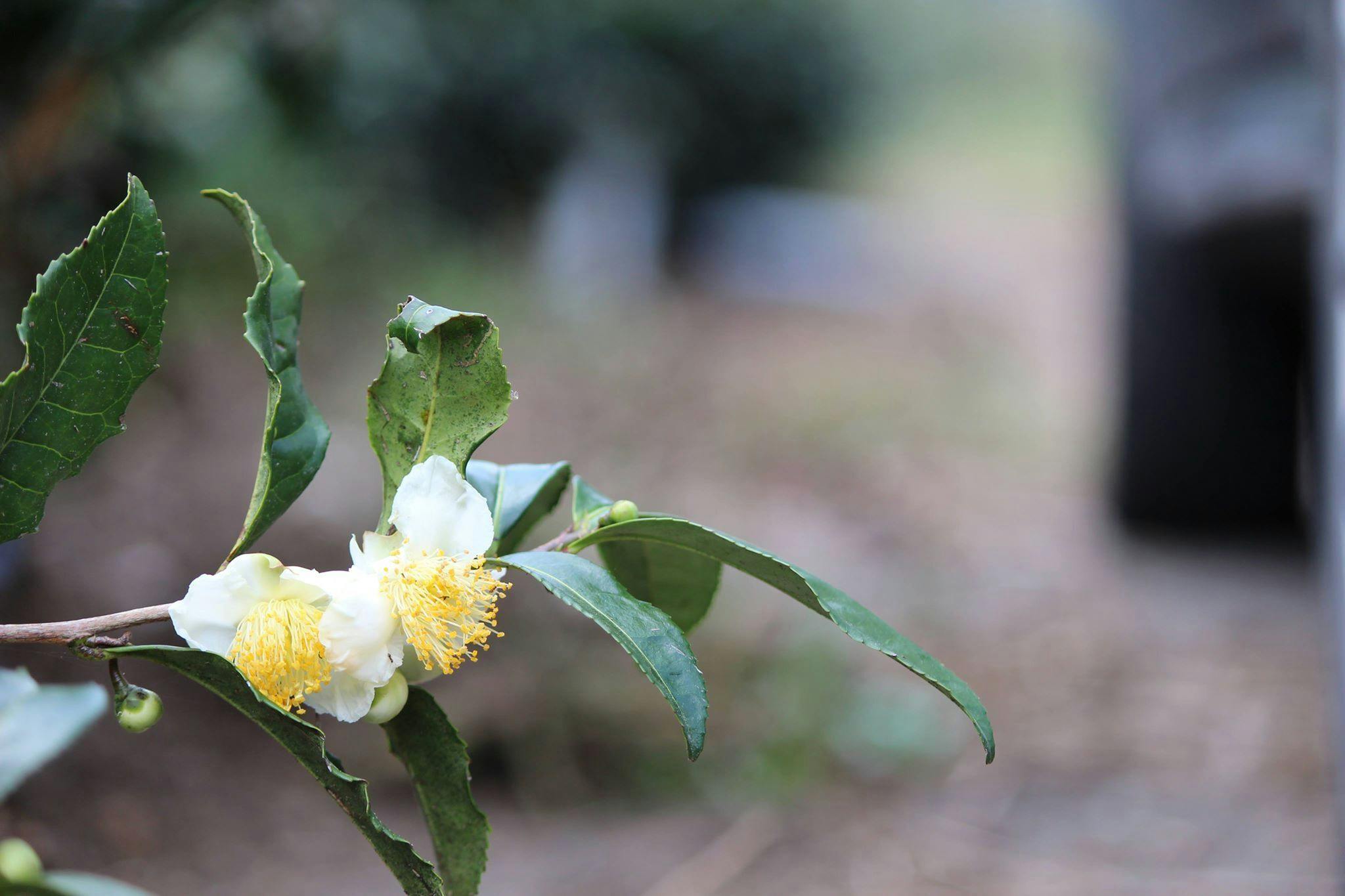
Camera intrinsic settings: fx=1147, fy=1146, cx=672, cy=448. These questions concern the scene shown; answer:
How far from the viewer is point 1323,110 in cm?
164

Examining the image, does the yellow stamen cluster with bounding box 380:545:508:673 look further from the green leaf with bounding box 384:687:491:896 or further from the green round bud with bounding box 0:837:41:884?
the green round bud with bounding box 0:837:41:884

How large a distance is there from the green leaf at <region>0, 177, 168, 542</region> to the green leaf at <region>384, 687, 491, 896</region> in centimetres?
16

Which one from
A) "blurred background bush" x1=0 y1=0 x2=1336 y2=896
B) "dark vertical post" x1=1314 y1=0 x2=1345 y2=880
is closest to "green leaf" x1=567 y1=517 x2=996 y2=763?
"dark vertical post" x1=1314 y1=0 x2=1345 y2=880

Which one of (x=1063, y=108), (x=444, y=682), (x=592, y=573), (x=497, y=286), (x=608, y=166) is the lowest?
(x=444, y=682)

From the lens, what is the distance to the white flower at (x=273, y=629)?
420 millimetres

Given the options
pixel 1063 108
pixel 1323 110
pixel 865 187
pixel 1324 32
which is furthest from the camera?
pixel 1063 108

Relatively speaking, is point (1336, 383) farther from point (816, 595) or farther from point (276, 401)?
point (276, 401)

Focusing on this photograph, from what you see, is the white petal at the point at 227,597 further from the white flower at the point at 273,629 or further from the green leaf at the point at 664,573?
the green leaf at the point at 664,573

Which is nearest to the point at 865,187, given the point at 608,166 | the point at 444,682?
the point at 608,166

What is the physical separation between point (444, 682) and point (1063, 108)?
20.8 feet

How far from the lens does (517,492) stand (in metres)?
0.55

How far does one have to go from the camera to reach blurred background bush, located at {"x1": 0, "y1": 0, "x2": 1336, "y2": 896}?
1.60 meters

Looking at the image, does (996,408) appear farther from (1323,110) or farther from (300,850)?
(300,850)

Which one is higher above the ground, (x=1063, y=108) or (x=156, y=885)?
(x=1063, y=108)
